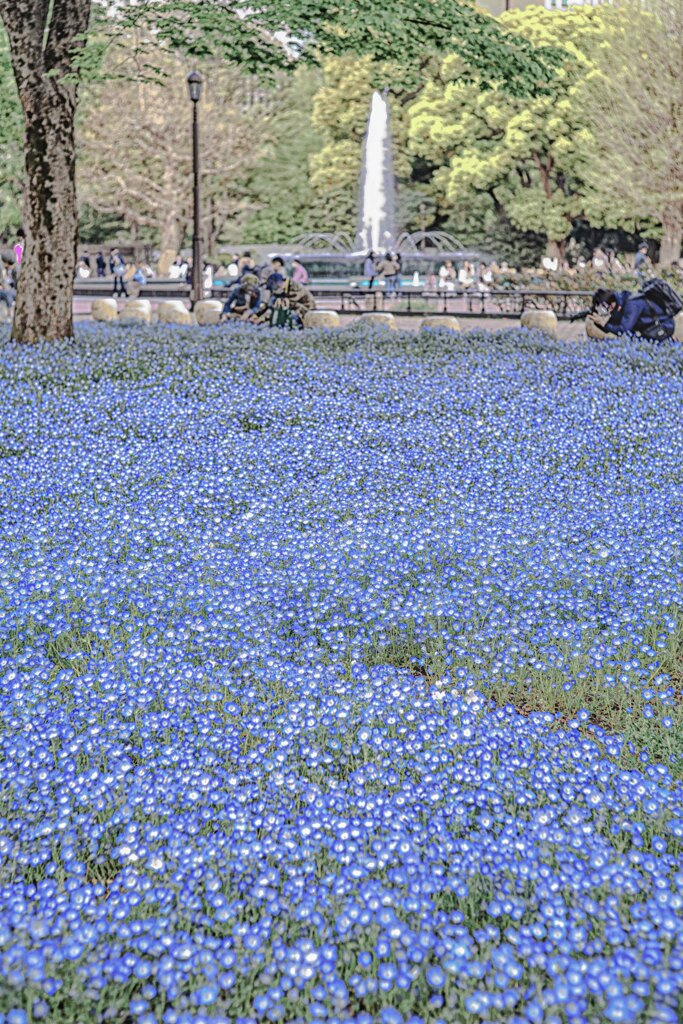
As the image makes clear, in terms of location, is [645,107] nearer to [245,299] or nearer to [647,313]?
[647,313]

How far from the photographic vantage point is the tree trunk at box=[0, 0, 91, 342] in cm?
1507

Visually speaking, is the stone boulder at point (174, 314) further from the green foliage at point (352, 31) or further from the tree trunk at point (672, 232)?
the tree trunk at point (672, 232)

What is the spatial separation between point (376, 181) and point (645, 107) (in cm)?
1742

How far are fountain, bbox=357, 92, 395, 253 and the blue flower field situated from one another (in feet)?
143

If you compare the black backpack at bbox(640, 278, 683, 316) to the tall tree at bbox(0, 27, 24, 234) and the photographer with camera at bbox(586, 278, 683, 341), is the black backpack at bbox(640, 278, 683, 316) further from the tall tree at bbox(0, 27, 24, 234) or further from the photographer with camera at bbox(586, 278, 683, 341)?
the tall tree at bbox(0, 27, 24, 234)

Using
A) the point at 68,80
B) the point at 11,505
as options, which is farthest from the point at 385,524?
the point at 68,80

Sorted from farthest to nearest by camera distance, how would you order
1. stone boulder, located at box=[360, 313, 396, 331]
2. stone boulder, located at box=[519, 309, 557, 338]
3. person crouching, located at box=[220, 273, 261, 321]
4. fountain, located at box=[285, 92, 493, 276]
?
fountain, located at box=[285, 92, 493, 276]
stone boulder, located at box=[519, 309, 557, 338]
person crouching, located at box=[220, 273, 261, 321]
stone boulder, located at box=[360, 313, 396, 331]

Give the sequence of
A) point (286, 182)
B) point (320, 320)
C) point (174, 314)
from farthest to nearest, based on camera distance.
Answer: point (286, 182)
point (174, 314)
point (320, 320)

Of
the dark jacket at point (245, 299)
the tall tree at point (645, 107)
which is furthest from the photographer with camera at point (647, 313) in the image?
the tall tree at point (645, 107)

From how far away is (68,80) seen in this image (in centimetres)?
1484

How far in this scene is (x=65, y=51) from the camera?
15219 mm

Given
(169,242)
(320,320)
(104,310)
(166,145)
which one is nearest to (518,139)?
(166,145)

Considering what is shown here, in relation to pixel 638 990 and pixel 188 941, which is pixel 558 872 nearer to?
pixel 638 990

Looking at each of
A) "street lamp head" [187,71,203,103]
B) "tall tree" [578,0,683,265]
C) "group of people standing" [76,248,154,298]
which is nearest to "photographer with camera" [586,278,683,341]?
"street lamp head" [187,71,203,103]
